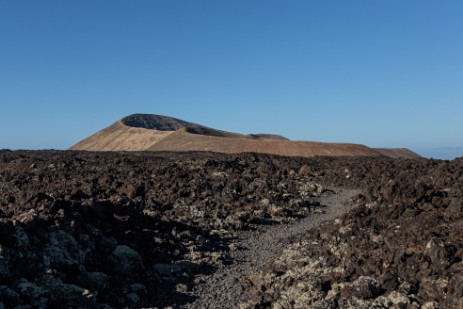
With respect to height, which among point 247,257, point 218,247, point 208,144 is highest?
point 208,144

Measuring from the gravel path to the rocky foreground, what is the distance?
95 mm

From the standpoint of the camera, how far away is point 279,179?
25.7 meters

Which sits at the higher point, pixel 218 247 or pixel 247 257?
pixel 218 247

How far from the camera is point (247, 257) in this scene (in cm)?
1442

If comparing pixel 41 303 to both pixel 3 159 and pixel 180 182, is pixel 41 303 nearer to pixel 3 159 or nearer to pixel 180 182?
pixel 180 182

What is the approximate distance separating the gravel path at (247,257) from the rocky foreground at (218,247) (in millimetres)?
95

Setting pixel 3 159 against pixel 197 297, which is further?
pixel 3 159

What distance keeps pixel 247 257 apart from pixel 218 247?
1.12m

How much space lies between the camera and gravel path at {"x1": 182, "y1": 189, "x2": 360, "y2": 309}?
37.4 ft

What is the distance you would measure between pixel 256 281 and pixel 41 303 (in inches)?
192

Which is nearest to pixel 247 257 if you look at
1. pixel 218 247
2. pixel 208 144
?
pixel 218 247

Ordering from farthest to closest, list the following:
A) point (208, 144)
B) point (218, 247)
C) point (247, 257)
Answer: point (208, 144) < point (218, 247) < point (247, 257)

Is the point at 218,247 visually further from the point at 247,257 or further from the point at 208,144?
the point at 208,144

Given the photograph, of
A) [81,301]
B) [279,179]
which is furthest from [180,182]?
[81,301]
